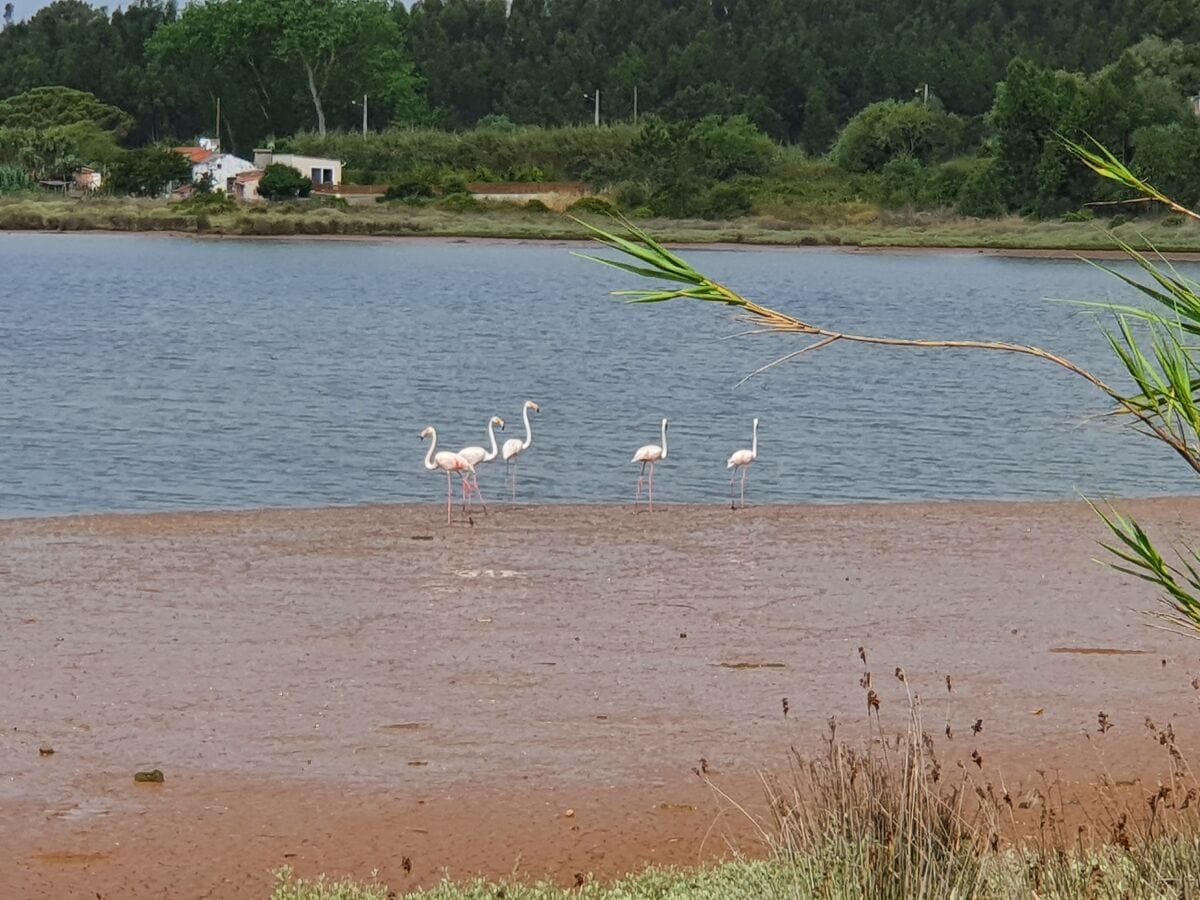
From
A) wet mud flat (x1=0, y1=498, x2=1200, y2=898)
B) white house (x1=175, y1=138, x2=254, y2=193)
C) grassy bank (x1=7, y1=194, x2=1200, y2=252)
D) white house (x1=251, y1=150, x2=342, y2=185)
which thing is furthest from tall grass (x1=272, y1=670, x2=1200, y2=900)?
white house (x1=251, y1=150, x2=342, y2=185)

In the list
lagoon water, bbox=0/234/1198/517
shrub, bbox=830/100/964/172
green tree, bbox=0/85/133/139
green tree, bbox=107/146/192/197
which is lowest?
lagoon water, bbox=0/234/1198/517

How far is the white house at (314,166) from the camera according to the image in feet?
299

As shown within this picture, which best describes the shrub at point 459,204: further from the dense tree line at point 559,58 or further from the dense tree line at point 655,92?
the dense tree line at point 559,58

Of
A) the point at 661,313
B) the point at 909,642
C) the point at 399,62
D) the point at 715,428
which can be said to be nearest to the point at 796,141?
the point at 399,62

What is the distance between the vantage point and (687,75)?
127m

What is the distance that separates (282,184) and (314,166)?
893 centimetres

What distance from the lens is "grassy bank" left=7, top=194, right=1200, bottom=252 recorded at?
71.1m

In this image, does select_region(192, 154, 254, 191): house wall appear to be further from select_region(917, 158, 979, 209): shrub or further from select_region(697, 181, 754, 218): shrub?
select_region(917, 158, 979, 209): shrub

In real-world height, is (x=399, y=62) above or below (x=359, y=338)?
above

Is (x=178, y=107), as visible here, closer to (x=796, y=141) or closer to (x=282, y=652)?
(x=796, y=141)

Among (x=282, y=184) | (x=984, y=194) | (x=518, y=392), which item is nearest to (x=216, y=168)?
(x=282, y=184)

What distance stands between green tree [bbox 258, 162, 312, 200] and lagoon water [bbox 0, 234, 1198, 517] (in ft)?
87.6

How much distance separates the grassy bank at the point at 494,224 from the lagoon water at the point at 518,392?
1445cm

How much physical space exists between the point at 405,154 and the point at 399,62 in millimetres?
30271
